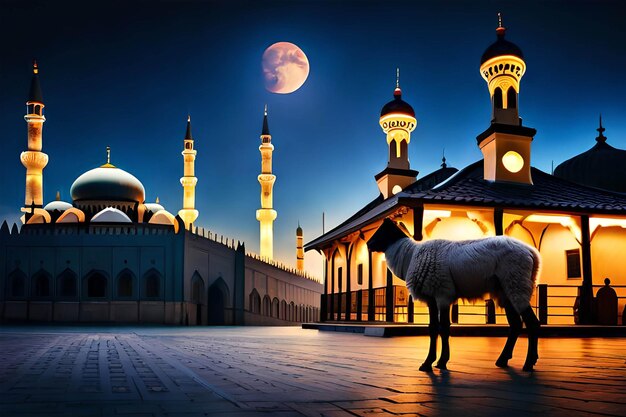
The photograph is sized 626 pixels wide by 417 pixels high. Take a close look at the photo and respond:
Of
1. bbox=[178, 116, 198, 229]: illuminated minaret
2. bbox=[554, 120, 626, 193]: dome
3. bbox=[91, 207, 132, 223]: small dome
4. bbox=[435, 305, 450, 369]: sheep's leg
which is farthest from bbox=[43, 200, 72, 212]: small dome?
bbox=[435, 305, 450, 369]: sheep's leg

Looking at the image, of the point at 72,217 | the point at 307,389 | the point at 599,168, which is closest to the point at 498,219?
the point at 599,168

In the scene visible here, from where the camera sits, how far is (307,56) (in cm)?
4884

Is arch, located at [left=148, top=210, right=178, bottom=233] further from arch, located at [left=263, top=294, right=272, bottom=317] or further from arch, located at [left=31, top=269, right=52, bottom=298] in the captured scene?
arch, located at [left=31, top=269, right=52, bottom=298]

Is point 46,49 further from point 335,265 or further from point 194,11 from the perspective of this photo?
point 335,265

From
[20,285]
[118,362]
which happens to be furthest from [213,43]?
[118,362]

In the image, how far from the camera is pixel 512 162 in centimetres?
2109

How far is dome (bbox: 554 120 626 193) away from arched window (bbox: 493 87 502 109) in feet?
28.4

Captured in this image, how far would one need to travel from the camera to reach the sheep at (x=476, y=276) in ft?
19.0

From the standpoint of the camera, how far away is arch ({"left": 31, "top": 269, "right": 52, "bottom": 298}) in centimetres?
3672

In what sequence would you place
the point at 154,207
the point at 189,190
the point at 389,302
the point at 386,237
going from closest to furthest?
1. the point at 386,237
2. the point at 389,302
3. the point at 189,190
4. the point at 154,207

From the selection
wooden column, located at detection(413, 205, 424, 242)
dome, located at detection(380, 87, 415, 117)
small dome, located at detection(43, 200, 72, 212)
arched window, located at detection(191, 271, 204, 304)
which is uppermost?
dome, located at detection(380, 87, 415, 117)

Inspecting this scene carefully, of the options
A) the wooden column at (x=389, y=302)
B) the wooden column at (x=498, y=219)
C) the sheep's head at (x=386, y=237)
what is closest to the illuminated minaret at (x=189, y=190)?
the wooden column at (x=389, y=302)

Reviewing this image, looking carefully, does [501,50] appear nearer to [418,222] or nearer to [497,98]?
[497,98]

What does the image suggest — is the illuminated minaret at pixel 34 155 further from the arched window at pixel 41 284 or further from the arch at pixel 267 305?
the arch at pixel 267 305
